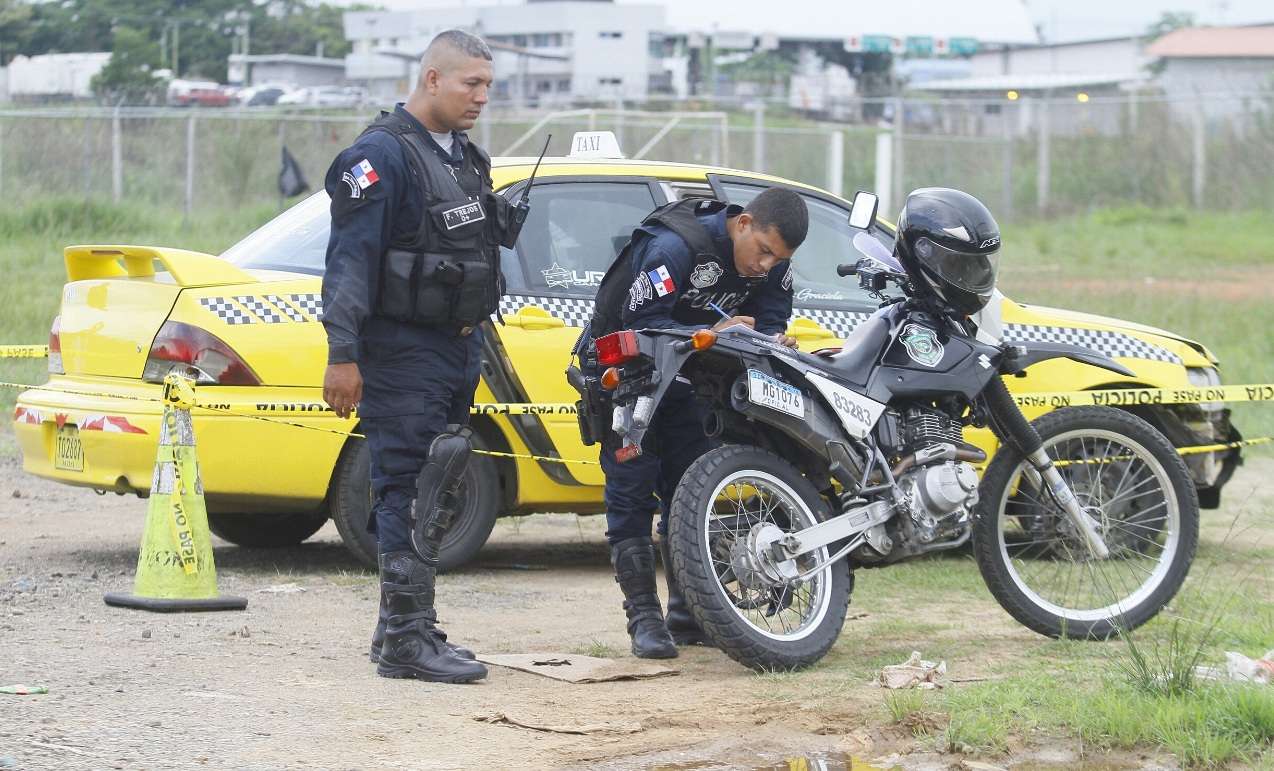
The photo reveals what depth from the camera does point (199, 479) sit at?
603 cm

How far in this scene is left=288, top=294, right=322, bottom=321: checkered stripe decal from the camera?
21.3ft

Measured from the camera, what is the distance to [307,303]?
6.49 metres

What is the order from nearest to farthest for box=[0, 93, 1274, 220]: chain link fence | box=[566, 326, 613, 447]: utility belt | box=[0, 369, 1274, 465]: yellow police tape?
box=[566, 326, 613, 447]: utility belt, box=[0, 369, 1274, 465]: yellow police tape, box=[0, 93, 1274, 220]: chain link fence

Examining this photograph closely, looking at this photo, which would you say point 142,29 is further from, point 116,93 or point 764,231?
point 764,231

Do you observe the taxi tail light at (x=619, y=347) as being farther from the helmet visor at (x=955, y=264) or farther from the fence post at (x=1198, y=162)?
the fence post at (x=1198, y=162)

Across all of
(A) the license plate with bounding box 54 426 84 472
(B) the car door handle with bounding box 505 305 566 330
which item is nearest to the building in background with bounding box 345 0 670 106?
(B) the car door handle with bounding box 505 305 566 330

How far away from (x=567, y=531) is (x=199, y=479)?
282cm

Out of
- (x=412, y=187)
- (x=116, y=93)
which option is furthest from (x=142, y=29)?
(x=412, y=187)

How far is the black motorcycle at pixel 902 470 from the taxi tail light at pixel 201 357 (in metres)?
1.62

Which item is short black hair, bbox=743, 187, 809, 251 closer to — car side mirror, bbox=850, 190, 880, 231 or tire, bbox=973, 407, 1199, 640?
car side mirror, bbox=850, 190, 880, 231

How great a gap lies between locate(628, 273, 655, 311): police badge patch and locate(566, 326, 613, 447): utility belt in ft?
0.61

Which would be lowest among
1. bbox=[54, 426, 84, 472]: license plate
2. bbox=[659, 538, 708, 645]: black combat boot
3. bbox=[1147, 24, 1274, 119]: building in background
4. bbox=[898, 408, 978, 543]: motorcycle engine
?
bbox=[659, 538, 708, 645]: black combat boot

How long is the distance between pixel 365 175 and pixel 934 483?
6.56 ft

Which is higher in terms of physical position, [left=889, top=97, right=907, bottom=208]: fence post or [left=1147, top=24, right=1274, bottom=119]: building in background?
[left=1147, top=24, right=1274, bottom=119]: building in background
